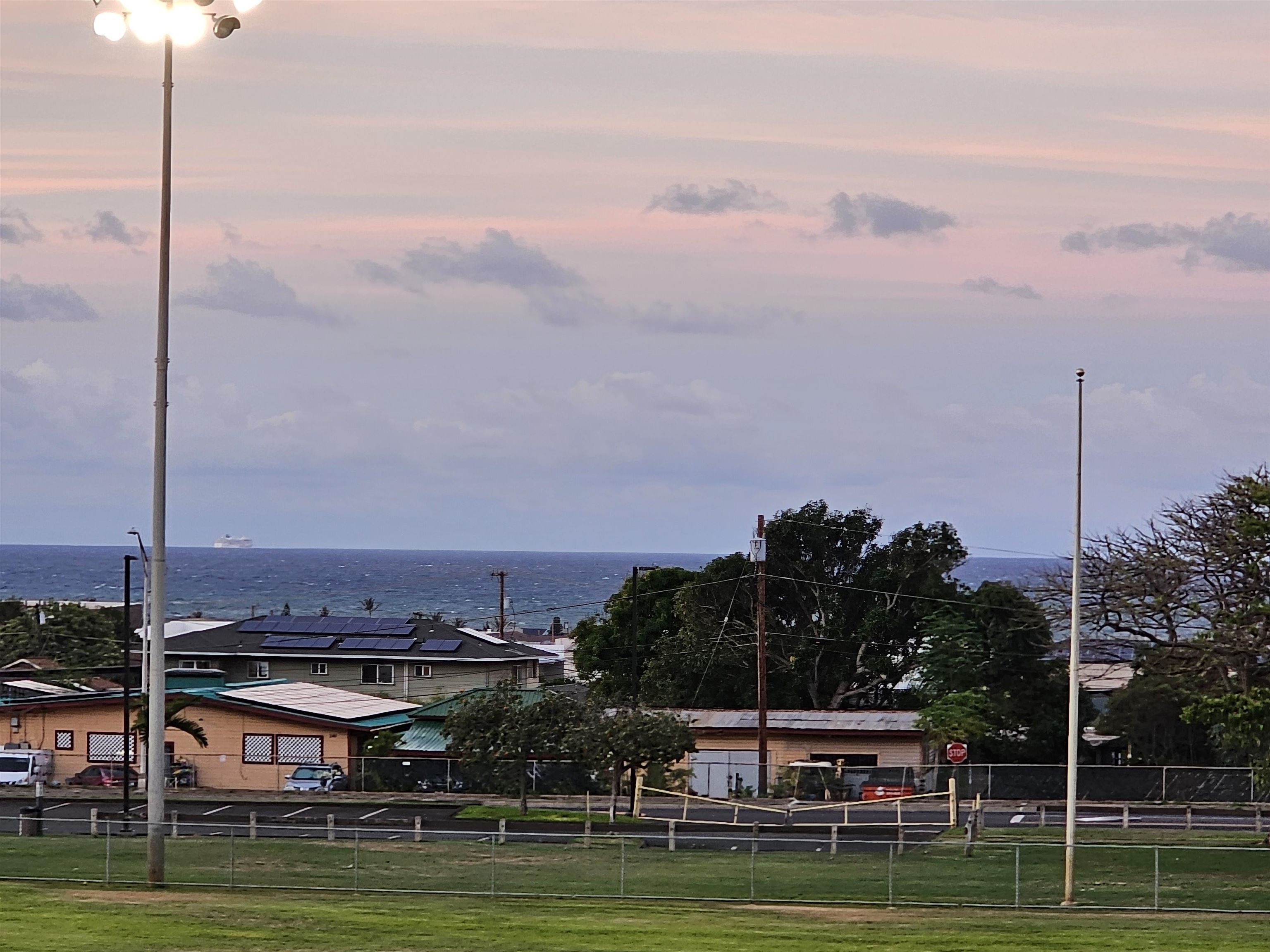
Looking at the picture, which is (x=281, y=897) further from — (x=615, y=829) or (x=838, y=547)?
(x=838, y=547)

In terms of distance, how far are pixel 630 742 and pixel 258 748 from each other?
1733 centimetres

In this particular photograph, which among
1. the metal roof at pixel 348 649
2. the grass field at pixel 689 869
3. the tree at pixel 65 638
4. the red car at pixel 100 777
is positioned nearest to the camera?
the grass field at pixel 689 869

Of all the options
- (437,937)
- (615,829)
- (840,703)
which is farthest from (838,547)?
(437,937)

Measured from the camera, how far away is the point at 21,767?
197 feet

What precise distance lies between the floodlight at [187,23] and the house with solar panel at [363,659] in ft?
186

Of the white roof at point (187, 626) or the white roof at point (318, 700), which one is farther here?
the white roof at point (187, 626)

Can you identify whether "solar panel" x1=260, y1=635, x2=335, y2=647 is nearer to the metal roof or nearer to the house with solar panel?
the house with solar panel

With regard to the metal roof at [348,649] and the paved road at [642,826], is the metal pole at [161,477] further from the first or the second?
the metal roof at [348,649]

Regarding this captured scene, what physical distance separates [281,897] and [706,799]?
89.9ft

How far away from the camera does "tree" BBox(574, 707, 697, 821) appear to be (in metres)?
50.0

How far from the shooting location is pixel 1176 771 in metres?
53.6

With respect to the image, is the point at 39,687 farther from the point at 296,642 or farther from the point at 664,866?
the point at 664,866

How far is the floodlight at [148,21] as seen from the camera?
75.5 ft

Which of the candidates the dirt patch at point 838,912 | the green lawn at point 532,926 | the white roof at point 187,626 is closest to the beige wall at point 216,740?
the green lawn at point 532,926
